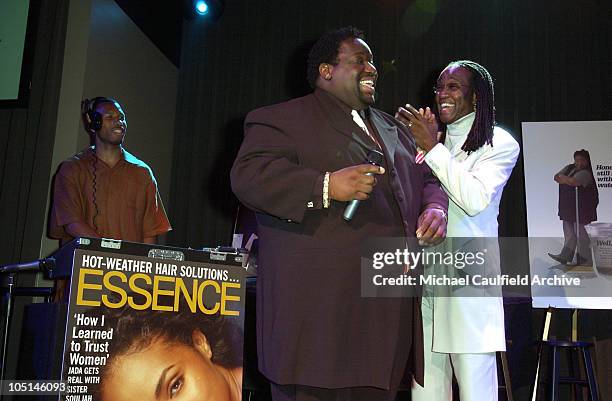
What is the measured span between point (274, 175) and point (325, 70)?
18.9 inches

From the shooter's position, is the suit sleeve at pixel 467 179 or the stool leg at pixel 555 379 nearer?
the suit sleeve at pixel 467 179

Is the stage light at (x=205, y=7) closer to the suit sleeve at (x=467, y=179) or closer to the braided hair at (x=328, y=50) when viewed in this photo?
the braided hair at (x=328, y=50)

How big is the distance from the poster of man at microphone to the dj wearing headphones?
279cm

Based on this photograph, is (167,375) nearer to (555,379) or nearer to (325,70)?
(325,70)

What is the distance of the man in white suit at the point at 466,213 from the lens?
1.89m

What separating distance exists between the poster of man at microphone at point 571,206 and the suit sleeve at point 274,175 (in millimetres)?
3321

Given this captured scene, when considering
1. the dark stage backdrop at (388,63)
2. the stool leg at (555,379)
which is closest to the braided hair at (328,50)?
the stool leg at (555,379)

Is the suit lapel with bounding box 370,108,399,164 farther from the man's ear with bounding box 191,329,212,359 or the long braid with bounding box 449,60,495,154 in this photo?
the man's ear with bounding box 191,329,212,359

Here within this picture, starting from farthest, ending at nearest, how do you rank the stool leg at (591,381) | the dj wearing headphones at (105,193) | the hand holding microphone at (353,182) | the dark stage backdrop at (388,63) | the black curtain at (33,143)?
the dark stage backdrop at (388,63) → the black curtain at (33,143) → the stool leg at (591,381) → the dj wearing headphones at (105,193) → the hand holding microphone at (353,182)

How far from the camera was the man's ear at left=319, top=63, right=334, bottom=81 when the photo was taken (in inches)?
74.7

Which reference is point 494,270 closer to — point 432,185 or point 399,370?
point 432,185

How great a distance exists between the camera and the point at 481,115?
217 centimetres

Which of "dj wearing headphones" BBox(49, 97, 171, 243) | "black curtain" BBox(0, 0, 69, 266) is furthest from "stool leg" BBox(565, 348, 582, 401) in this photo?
Answer: "black curtain" BBox(0, 0, 69, 266)

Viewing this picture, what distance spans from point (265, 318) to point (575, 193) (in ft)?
12.2
